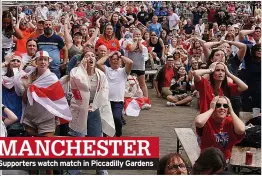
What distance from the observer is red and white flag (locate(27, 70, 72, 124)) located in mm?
6559

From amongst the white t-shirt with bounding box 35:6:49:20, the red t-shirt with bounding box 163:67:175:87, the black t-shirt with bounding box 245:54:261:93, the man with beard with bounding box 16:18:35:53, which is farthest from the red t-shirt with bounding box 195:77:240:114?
the white t-shirt with bounding box 35:6:49:20

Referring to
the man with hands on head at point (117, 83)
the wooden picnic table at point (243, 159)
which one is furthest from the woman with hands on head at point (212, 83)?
the man with hands on head at point (117, 83)

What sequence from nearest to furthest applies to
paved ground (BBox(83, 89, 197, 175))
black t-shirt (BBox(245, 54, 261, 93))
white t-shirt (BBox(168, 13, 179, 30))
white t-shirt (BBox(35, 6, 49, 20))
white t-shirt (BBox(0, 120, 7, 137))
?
white t-shirt (BBox(0, 120, 7, 137)) < black t-shirt (BBox(245, 54, 261, 93)) < paved ground (BBox(83, 89, 197, 175)) < white t-shirt (BBox(35, 6, 49, 20)) < white t-shirt (BBox(168, 13, 179, 30))

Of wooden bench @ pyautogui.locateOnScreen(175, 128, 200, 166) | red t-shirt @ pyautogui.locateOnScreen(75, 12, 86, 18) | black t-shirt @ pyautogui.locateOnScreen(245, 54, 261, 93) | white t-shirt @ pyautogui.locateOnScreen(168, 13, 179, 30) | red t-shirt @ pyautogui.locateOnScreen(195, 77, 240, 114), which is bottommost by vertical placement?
white t-shirt @ pyautogui.locateOnScreen(168, 13, 179, 30)

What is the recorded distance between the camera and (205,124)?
5.89 m

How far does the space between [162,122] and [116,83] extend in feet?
7.00

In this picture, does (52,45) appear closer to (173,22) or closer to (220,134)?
(220,134)

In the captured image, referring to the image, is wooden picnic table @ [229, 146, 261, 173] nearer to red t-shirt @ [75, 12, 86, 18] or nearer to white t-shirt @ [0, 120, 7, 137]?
white t-shirt @ [0, 120, 7, 137]

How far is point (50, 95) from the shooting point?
21.9ft

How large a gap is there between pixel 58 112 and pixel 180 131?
6.04 ft

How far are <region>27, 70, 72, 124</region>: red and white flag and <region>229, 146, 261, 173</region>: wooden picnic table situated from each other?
181 cm

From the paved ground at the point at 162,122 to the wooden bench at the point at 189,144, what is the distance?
443 millimetres

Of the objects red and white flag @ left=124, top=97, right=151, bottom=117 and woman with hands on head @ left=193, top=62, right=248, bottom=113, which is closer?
woman with hands on head @ left=193, top=62, right=248, bottom=113

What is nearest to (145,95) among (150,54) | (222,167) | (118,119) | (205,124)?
(150,54)
